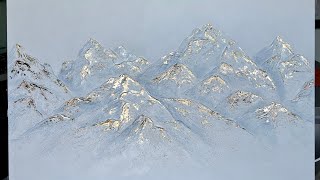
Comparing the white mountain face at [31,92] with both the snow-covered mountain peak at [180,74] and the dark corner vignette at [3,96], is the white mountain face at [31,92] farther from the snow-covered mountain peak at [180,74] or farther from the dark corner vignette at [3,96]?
the snow-covered mountain peak at [180,74]

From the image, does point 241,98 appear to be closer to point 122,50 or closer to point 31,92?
point 122,50

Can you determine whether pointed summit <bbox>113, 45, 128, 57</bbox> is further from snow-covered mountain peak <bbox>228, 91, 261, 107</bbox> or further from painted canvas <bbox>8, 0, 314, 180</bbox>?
snow-covered mountain peak <bbox>228, 91, 261, 107</bbox>

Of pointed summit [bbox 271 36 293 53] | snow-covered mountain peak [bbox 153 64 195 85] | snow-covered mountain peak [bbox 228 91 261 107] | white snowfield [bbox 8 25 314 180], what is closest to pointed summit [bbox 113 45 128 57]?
white snowfield [bbox 8 25 314 180]

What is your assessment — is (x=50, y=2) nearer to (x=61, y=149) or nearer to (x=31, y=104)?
(x=31, y=104)

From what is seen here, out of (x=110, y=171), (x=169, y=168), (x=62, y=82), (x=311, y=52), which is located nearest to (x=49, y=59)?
(x=62, y=82)

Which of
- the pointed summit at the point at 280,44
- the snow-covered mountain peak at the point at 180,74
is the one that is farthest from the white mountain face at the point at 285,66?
the snow-covered mountain peak at the point at 180,74
